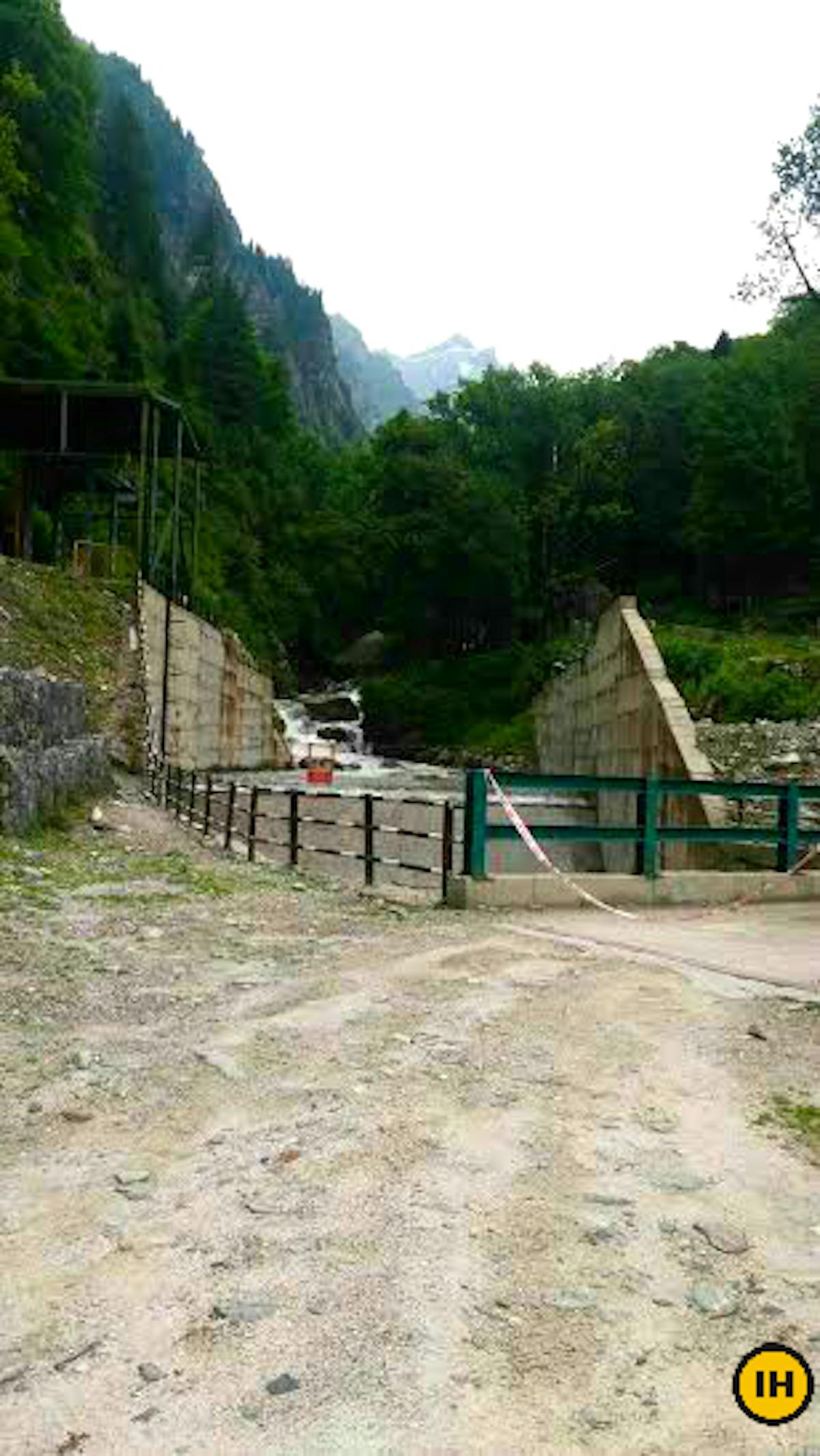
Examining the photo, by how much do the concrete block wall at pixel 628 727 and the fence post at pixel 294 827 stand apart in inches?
276

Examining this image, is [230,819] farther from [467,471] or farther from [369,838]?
[467,471]

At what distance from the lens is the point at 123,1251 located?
365 cm

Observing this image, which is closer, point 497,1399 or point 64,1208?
point 497,1399

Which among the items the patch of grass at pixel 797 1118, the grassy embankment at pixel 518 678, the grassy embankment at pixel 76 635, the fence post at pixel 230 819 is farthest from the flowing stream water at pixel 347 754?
the patch of grass at pixel 797 1118

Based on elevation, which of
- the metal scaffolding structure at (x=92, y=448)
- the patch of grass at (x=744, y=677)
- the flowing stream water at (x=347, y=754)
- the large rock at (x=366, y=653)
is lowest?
the flowing stream water at (x=347, y=754)

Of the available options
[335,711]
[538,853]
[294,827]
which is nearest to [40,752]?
[294,827]

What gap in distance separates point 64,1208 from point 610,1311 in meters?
1.92

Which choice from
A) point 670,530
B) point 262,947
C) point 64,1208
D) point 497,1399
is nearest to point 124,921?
point 262,947

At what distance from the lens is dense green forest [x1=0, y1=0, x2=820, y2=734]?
64125 mm

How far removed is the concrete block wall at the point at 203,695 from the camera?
31922 mm

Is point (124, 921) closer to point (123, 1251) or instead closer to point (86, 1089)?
point (86, 1089)

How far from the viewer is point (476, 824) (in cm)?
1164

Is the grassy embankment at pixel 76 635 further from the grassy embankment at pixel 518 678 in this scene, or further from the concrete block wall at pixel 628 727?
the grassy embankment at pixel 518 678

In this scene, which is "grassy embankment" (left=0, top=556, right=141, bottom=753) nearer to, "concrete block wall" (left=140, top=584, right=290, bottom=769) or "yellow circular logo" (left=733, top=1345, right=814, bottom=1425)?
"concrete block wall" (left=140, top=584, right=290, bottom=769)
